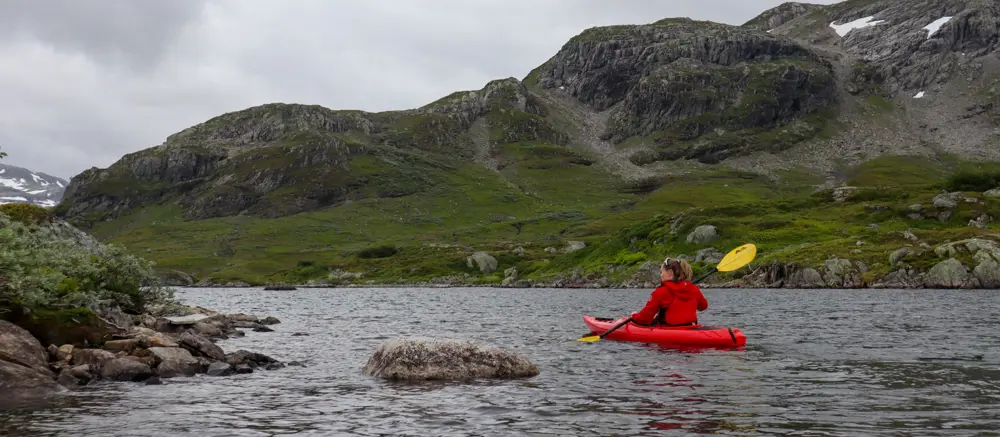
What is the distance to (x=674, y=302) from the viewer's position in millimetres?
31703

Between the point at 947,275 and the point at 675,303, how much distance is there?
88709 mm

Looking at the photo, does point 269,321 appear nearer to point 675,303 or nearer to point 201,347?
point 201,347

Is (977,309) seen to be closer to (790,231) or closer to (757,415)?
→ (757,415)

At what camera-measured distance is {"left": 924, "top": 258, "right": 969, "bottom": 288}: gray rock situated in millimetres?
99688

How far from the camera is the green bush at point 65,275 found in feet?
75.8

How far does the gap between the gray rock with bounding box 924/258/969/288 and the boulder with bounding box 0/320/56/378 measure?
108656mm

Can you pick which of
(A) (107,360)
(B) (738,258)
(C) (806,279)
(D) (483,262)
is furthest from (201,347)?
(D) (483,262)

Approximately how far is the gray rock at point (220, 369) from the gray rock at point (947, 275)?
103097 mm

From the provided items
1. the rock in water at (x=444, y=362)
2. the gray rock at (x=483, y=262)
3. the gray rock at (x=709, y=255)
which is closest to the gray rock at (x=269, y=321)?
the rock in water at (x=444, y=362)

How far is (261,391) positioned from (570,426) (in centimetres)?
1021

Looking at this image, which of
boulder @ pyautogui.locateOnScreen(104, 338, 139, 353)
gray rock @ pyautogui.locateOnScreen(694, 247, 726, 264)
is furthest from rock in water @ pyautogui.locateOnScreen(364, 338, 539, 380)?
gray rock @ pyautogui.locateOnScreen(694, 247, 726, 264)

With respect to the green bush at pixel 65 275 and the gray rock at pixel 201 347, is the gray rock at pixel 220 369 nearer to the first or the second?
the gray rock at pixel 201 347

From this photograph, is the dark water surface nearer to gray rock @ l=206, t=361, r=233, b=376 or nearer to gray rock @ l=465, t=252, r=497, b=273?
gray rock @ l=206, t=361, r=233, b=376

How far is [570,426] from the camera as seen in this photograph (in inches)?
614
